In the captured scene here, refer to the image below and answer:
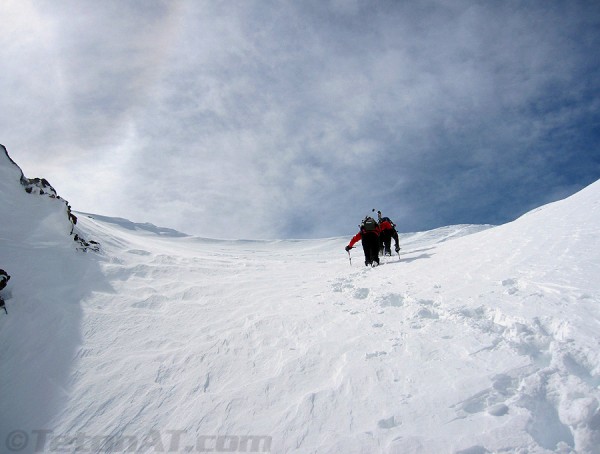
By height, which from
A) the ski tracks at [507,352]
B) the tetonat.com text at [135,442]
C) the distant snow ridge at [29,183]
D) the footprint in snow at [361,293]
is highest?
the distant snow ridge at [29,183]

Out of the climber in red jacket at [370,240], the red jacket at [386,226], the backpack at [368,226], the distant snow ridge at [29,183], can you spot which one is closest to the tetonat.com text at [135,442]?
the distant snow ridge at [29,183]

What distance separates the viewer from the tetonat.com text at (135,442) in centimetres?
379

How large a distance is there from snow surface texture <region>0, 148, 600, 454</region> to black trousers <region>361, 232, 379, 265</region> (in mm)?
3766

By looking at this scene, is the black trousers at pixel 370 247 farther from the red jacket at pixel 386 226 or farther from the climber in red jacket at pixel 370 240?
the red jacket at pixel 386 226

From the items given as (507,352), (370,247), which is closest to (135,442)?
(507,352)

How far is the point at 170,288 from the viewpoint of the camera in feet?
28.4

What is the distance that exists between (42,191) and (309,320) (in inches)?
421

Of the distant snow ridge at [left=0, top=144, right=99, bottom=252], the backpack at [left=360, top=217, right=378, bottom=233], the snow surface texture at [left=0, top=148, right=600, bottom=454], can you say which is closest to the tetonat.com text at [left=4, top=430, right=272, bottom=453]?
the snow surface texture at [left=0, top=148, right=600, bottom=454]

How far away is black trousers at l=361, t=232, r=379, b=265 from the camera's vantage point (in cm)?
1244

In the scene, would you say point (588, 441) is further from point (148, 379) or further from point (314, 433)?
point (148, 379)

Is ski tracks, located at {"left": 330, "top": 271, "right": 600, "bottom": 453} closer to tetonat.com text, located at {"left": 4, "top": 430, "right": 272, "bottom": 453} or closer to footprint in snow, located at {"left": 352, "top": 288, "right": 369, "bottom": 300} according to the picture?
footprint in snow, located at {"left": 352, "top": 288, "right": 369, "bottom": 300}

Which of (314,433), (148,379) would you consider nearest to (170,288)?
(148,379)

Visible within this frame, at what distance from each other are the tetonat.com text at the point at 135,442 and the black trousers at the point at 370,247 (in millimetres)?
9299

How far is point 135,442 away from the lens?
13.1ft
